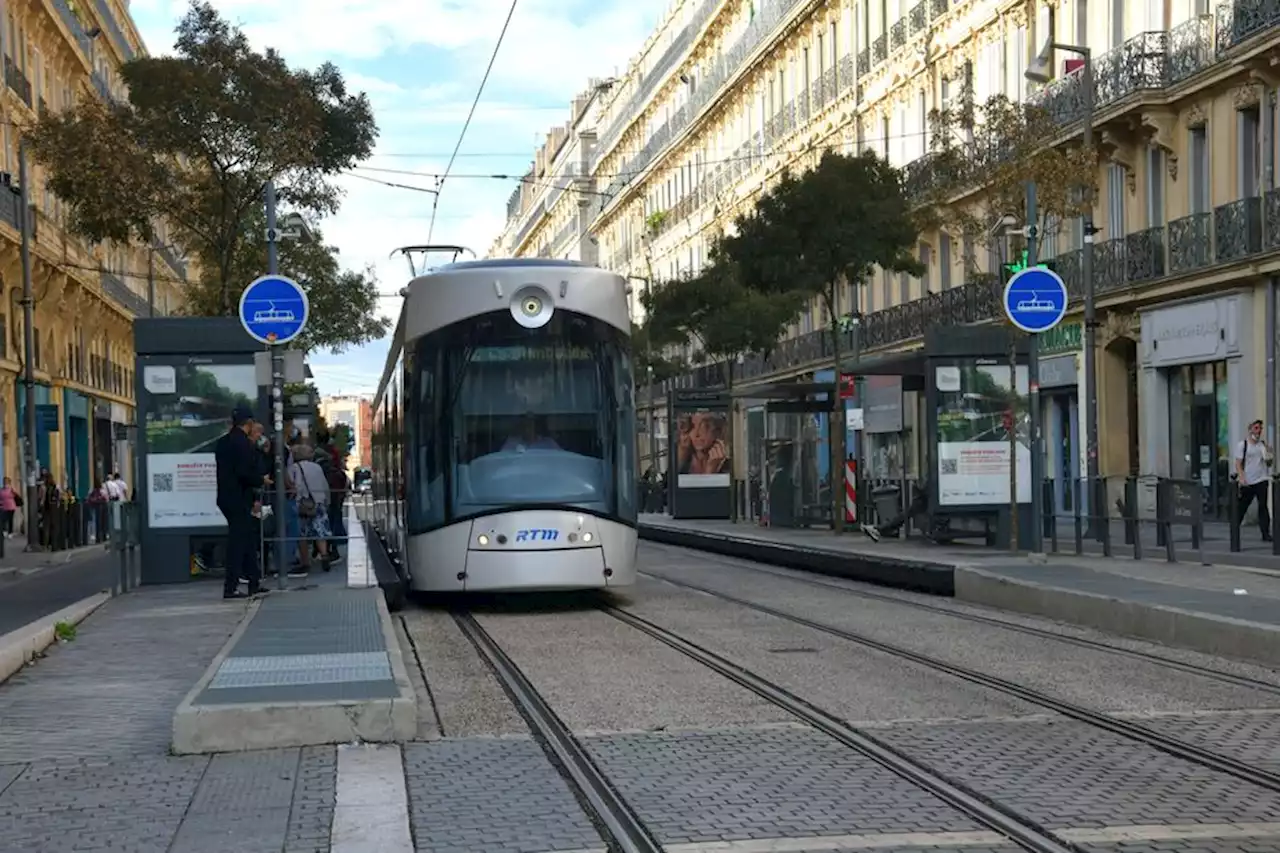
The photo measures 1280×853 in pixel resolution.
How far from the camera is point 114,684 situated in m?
11.9

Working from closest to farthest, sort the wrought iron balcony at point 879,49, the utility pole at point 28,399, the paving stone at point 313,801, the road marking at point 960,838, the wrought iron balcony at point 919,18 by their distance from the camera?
the road marking at point 960,838 < the paving stone at point 313,801 < the utility pole at point 28,399 < the wrought iron balcony at point 919,18 < the wrought iron balcony at point 879,49

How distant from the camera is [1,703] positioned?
1123 cm

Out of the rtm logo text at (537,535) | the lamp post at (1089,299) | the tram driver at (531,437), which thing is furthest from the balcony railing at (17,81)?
the rtm logo text at (537,535)

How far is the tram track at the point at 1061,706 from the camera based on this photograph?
336 inches

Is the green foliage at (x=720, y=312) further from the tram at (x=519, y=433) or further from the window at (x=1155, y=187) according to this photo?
the tram at (x=519, y=433)

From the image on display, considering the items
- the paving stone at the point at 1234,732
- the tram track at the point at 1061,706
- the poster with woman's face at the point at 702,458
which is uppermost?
the poster with woman's face at the point at 702,458

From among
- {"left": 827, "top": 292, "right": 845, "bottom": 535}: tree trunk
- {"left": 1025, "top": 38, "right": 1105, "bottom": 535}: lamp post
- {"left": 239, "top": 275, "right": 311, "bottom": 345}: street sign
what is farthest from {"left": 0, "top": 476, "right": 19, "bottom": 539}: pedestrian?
{"left": 239, "top": 275, "right": 311, "bottom": 345}: street sign

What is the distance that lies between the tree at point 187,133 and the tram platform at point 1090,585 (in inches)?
480

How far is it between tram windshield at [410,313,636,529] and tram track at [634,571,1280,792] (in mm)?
1411

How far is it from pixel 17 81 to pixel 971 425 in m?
32.1

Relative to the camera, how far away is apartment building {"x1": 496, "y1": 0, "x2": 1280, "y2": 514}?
109ft

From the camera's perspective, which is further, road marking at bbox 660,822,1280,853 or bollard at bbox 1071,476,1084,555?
bollard at bbox 1071,476,1084,555

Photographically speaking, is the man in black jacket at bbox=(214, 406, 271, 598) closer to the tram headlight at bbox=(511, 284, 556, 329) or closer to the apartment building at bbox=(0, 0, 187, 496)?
the tram headlight at bbox=(511, 284, 556, 329)

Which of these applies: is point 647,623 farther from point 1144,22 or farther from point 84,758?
point 1144,22
